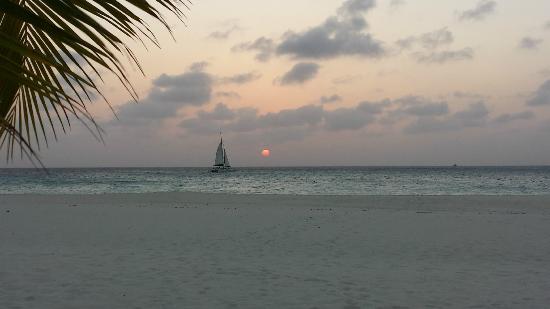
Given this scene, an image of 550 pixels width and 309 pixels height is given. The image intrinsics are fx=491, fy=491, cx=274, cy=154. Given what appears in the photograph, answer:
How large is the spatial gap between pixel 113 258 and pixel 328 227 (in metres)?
7.14

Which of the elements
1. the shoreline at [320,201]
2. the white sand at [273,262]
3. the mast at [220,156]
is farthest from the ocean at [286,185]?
the mast at [220,156]

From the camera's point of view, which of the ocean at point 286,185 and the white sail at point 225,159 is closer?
the ocean at point 286,185

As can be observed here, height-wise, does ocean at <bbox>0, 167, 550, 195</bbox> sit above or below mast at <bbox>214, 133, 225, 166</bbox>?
below

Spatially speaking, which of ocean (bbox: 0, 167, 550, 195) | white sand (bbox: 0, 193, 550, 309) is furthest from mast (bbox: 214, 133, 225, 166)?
white sand (bbox: 0, 193, 550, 309)

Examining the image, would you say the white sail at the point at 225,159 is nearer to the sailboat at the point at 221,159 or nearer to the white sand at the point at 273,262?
the sailboat at the point at 221,159

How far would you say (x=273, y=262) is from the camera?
33.8 ft

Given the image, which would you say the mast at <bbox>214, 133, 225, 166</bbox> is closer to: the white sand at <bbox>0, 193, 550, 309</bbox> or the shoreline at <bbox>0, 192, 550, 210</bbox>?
the shoreline at <bbox>0, 192, 550, 210</bbox>

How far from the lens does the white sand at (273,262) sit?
7.62 metres

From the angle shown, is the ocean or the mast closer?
the ocean

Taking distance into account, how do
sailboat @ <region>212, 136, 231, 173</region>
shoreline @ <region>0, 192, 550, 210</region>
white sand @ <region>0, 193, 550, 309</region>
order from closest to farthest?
1. white sand @ <region>0, 193, 550, 309</region>
2. shoreline @ <region>0, 192, 550, 210</region>
3. sailboat @ <region>212, 136, 231, 173</region>

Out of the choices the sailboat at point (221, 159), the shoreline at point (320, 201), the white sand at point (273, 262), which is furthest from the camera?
the sailboat at point (221, 159)

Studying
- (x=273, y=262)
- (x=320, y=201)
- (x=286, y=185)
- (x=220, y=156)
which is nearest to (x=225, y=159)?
(x=220, y=156)

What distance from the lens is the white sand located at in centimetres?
762

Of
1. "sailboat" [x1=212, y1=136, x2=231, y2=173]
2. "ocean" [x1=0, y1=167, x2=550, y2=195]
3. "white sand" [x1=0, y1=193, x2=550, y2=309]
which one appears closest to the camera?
"white sand" [x1=0, y1=193, x2=550, y2=309]
